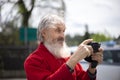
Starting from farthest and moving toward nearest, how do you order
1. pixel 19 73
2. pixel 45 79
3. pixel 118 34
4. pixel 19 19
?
pixel 19 73 < pixel 19 19 < pixel 118 34 < pixel 45 79

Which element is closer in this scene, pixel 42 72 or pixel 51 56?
pixel 42 72

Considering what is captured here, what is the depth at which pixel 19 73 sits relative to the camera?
25.1 metres

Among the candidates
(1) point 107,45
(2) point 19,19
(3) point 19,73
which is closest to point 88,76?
(1) point 107,45

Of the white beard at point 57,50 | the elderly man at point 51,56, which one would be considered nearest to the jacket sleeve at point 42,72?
the elderly man at point 51,56

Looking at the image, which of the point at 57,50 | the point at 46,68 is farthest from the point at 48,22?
the point at 46,68

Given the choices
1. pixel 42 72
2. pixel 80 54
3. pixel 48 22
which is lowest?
pixel 42 72

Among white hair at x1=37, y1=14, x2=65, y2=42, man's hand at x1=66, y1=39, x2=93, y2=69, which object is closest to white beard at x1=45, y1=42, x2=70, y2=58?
white hair at x1=37, y1=14, x2=65, y2=42

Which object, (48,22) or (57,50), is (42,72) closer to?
(57,50)

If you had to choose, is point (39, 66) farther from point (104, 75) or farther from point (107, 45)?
point (107, 45)

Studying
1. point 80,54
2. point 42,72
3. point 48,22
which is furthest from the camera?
point 48,22

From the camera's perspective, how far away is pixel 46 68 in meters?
3.39

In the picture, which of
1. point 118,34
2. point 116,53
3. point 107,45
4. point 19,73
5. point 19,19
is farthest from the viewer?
point 19,73

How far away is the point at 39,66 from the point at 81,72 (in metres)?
0.38

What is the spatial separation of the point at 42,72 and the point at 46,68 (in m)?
0.06
